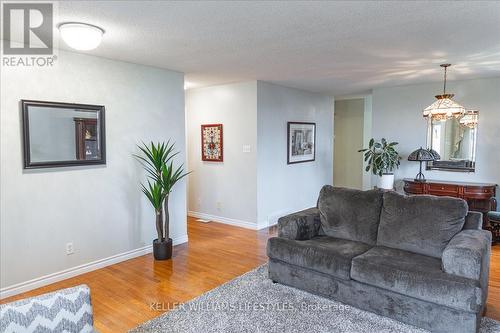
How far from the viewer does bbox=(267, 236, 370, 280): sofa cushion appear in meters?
2.78

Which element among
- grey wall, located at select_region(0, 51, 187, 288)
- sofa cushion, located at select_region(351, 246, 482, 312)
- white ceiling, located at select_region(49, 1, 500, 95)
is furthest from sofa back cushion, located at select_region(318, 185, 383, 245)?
grey wall, located at select_region(0, 51, 187, 288)

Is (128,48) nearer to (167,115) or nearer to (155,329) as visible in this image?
(167,115)

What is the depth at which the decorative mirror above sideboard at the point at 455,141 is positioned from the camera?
16.7ft

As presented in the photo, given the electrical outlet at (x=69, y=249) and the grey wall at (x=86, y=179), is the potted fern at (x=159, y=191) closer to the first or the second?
the grey wall at (x=86, y=179)

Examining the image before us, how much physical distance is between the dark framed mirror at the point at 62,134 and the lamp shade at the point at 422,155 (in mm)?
4452

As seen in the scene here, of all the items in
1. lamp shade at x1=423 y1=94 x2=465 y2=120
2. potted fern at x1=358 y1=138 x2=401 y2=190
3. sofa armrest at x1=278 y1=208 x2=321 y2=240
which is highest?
lamp shade at x1=423 y1=94 x2=465 y2=120

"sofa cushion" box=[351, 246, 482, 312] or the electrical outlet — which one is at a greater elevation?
"sofa cushion" box=[351, 246, 482, 312]

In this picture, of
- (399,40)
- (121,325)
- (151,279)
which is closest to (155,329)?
(121,325)

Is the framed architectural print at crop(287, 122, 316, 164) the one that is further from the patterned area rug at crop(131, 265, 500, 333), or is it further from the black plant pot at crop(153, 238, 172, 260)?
the patterned area rug at crop(131, 265, 500, 333)

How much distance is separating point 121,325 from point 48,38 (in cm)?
255

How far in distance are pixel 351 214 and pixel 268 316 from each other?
1.35 meters

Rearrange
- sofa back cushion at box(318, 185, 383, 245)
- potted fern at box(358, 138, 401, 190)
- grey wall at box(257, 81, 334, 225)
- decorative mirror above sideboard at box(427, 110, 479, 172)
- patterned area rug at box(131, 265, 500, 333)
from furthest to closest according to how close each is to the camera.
→ potted fern at box(358, 138, 401, 190)
grey wall at box(257, 81, 334, 225)
decorative mirror above sideboard at box(427, 110, 479, 172)
sofa back cushion at box(318, 185, 383, 245)
patterned area rug at box(131, 265, 500, 333)

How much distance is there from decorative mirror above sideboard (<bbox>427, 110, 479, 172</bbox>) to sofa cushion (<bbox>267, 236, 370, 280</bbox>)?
309 cm

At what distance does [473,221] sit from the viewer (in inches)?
116
